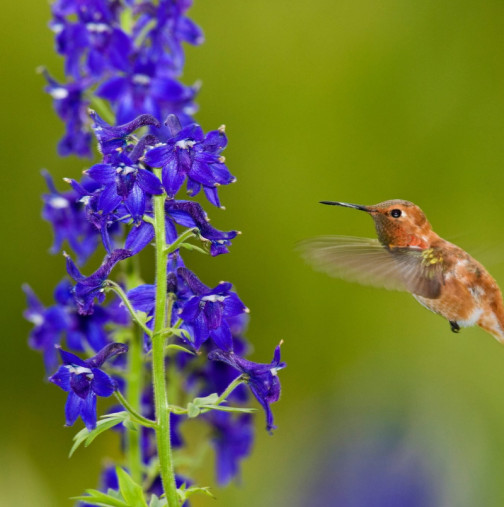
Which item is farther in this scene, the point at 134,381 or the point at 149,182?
the point at 134,381

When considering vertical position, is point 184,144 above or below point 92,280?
above

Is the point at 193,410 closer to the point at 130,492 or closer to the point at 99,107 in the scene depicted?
the point at 130,492

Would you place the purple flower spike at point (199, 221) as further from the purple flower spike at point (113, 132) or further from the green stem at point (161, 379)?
the purple flower spike at point (113, 132)

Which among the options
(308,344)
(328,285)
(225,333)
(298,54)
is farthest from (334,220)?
(225,333)

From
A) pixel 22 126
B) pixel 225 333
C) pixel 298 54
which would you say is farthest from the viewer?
pixel 298 54

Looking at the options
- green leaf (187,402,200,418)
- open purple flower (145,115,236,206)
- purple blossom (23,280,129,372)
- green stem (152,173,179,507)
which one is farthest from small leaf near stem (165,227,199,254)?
purple blossom (23,280,129,372)

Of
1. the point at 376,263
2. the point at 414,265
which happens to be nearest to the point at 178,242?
the point at 376,263

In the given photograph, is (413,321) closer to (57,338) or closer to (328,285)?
(328,285)

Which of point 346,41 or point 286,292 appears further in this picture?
point 346,41
